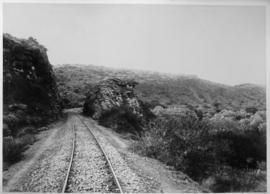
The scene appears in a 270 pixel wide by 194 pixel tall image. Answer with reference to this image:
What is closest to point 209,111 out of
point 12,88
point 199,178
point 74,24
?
point 199,178

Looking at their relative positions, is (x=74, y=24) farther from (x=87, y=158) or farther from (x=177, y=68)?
(x=87, y=158)

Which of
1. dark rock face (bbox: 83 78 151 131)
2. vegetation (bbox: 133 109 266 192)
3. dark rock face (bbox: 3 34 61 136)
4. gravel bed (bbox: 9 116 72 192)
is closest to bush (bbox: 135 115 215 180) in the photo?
vegetation (bbox: 133 109 266 192)

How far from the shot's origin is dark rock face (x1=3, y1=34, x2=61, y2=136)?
6.12 m

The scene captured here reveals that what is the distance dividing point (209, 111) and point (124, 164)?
7.02 ft

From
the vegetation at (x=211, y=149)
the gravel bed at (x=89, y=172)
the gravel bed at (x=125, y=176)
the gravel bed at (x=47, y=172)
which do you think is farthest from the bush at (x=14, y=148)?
the vegetation at (x=211, y=149)

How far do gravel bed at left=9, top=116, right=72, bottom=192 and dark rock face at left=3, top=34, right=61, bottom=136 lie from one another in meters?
0.75

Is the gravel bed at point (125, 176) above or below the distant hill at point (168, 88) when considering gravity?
below

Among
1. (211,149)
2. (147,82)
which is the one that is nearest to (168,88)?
(147,82)

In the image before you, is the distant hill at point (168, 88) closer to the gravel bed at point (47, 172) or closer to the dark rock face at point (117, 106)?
the dark rock face at point (117, 106)

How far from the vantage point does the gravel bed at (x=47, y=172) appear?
5.34 m

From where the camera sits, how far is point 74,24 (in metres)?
6.43

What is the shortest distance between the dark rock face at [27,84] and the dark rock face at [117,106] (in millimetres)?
756

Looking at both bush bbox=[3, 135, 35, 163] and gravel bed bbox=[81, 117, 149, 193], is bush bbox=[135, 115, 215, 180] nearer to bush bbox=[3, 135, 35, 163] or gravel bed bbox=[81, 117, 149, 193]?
gravel bed bbox=[81, 117, 149, 193]

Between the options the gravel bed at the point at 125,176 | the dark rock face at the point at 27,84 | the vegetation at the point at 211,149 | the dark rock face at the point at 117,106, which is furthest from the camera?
the dark rock face at the point at 117,106
